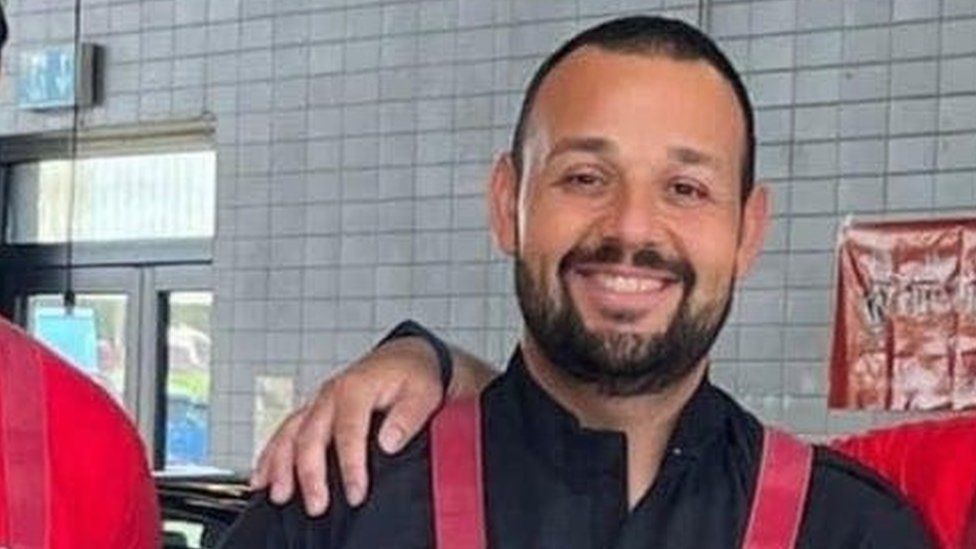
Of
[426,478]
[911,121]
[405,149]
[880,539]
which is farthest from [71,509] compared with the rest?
[405,149]

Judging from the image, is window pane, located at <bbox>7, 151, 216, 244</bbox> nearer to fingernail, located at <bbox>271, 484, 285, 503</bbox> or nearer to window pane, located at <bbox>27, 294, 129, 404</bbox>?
window pane, located at <bbox>27, 294, 129, 404</bbox>

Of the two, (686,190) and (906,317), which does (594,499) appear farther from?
(906,317)

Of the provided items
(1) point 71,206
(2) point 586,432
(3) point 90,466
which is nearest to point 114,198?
(1) point 71,206

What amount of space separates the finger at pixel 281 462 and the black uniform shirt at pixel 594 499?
1cm

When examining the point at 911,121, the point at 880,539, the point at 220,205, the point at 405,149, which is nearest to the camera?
the point at 880,539

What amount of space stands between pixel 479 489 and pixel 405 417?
101 millimetres

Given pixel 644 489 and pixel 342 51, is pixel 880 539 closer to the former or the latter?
pixel 644 489

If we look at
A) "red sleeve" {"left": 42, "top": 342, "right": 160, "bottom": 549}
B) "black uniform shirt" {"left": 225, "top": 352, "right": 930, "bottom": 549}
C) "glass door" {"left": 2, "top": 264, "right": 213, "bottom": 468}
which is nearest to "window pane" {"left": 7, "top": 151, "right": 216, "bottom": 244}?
"glass door" {"left": 2, "top": 264, "right": 213, "bottom": 468}

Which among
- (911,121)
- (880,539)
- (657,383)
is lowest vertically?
(880,539)

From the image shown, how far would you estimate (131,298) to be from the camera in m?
6.70

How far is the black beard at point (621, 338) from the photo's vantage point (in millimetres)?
1708

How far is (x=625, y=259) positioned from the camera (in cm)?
169

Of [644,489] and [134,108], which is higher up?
[134,108]

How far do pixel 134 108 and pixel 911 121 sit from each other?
9.03ft
